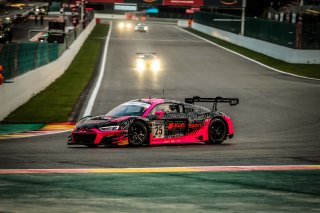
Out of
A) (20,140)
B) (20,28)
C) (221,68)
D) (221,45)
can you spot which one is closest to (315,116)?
(20,140)

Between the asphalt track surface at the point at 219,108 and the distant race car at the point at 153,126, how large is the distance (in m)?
0.28

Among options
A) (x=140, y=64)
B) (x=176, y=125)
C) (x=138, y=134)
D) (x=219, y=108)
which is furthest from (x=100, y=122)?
(x=140, y=64)

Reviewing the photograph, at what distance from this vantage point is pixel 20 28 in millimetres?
90875

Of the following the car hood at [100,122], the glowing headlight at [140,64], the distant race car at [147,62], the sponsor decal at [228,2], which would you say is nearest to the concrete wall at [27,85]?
the glowing headlight at [140,64]

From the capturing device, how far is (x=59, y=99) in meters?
30.6

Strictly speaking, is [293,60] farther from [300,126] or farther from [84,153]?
[84,153]

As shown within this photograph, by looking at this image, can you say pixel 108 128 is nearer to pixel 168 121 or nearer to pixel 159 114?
pixel 159 114

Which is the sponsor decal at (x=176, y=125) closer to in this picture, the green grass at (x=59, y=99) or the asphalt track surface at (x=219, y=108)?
the asphalt track surface at (x=219, y=108)

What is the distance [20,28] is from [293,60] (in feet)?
152

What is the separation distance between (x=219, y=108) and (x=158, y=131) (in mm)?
10326

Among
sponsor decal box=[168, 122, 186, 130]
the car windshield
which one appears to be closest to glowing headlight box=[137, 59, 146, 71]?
the car windshield

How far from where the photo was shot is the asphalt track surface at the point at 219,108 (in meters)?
15.1

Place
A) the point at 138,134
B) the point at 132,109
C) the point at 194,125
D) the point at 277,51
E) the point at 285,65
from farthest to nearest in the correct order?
the point at 277,51 < the point at 285,65 < the point at 194,125 < the point at 132,109 < the point at 138,134

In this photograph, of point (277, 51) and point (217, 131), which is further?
point (277, 51)
